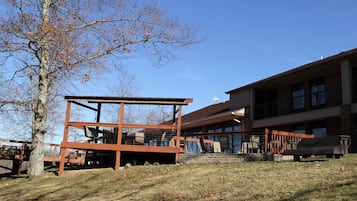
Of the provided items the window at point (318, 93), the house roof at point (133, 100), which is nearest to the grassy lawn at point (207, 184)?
the house roof at point (133, 100)

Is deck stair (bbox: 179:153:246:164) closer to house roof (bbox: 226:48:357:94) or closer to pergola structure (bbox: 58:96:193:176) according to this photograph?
pergola structure (bbox: 58:96:193:176)

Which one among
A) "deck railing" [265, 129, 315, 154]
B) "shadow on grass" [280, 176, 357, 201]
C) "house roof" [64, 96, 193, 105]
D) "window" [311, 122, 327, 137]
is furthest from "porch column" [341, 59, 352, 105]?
"shadow on grass" [280, 176, 357, 201]

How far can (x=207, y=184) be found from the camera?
858 centimetres

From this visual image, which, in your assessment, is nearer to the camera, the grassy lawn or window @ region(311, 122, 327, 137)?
the grassy lawn

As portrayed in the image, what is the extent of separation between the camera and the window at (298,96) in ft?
68.8

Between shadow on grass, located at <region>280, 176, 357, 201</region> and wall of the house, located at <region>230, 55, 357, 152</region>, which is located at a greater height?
wall of the house, located at <region>230, 55, 357, 152</region>

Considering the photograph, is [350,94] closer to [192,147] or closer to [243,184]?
[192,147]

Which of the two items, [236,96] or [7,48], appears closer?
[7,48]

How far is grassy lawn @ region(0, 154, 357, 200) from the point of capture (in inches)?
273

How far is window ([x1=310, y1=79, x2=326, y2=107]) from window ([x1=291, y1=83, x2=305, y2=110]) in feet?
2.01

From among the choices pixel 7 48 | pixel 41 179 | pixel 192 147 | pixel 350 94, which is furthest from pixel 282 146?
pixel 7 48

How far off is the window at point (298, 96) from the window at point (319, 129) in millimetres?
Answer: 1483

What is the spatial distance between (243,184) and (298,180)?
1.11 m

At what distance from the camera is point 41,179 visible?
13.2m
